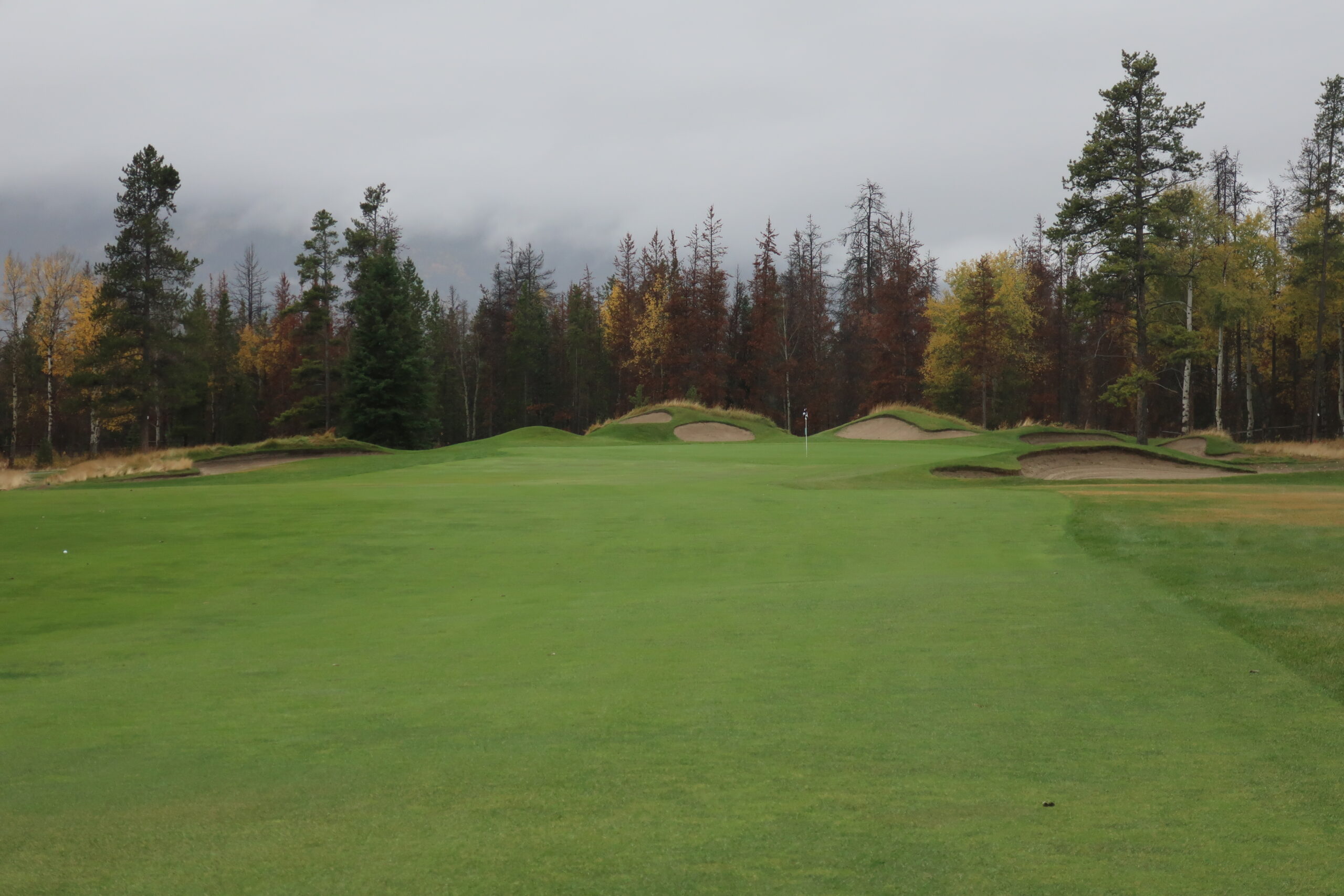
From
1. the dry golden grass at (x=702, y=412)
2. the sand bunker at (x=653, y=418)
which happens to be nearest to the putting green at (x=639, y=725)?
the sand bunker at (x=653, y=418)

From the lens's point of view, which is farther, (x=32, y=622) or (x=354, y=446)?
(x=354, y=446)

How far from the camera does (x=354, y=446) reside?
1447 inches

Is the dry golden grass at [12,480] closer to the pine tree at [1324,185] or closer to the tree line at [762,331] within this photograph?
the tree line at [762,331]

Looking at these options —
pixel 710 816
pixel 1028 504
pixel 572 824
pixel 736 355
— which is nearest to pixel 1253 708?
pixel 710 816

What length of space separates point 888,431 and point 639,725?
1786 inches

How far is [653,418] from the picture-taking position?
54969mm

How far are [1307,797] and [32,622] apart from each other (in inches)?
447

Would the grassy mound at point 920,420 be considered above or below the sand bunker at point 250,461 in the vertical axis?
above

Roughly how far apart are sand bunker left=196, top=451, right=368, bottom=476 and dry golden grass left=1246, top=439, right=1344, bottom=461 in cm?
3204

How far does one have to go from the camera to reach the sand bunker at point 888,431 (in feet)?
155

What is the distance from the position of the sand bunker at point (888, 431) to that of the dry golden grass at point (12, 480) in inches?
1312

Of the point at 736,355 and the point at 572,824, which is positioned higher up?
the point at 736,355

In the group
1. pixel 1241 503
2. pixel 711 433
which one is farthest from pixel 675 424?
pixel 1241 503

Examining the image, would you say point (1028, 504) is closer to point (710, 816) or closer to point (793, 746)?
point (793, 746)
